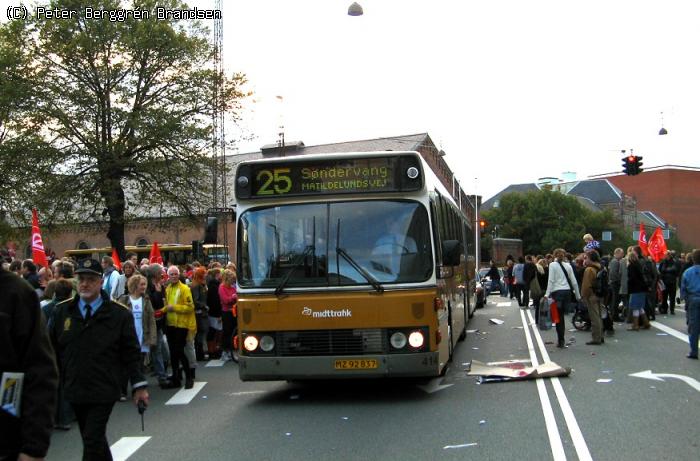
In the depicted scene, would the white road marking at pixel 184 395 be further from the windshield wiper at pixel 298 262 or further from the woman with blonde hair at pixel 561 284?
the woman with blonde hair at pixel 561 284

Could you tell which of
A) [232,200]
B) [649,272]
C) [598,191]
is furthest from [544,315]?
[598,191]

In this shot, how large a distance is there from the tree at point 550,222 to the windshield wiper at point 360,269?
7983 cm

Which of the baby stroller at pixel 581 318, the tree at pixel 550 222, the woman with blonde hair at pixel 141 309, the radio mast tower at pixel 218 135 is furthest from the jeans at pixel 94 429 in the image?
the tree at pixel 550 222

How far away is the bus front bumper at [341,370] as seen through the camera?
29.6 feet

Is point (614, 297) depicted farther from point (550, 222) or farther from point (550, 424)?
point (550, 222)

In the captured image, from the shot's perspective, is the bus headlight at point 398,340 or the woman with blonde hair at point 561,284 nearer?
the bus headlight at point 398,340

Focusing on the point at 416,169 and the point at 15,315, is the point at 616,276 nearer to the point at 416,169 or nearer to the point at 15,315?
the point at 416,169

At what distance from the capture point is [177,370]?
37.0 feet

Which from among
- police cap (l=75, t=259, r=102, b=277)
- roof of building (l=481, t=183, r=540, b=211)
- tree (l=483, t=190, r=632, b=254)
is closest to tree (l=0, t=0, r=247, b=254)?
police cap (l=75, t=259, r=102, b=277)

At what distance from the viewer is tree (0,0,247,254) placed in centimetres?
3100

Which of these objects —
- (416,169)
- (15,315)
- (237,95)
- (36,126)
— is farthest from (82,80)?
(15,315)

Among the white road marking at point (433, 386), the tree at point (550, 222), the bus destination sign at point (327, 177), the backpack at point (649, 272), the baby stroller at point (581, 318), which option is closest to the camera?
the bus destination sign at point (327, 177)

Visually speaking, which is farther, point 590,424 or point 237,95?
point 237,95

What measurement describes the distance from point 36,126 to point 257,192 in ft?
81.6
